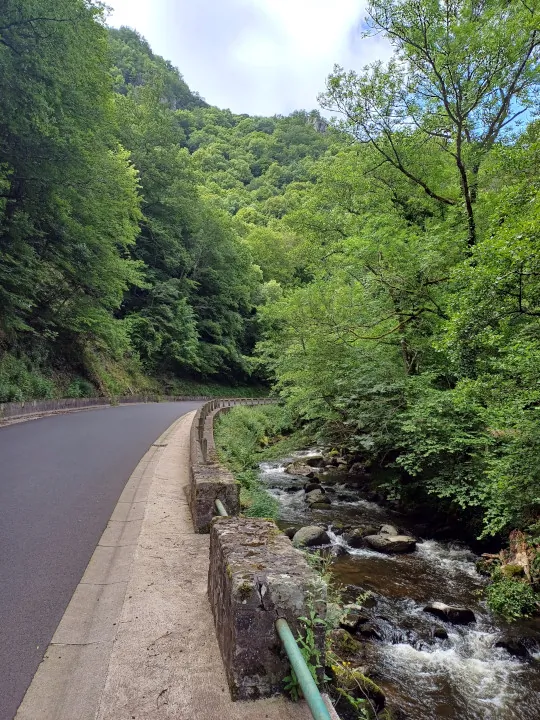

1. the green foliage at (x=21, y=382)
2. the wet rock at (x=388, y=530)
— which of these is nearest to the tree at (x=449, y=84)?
the wet rock at (x=388, y=530)

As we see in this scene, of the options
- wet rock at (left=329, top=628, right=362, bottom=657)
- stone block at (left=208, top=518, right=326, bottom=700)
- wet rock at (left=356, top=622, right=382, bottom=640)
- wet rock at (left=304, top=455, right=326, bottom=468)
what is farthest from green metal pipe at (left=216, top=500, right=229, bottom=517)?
wet rock at (left=304, top=455, right=326, bottom=468)

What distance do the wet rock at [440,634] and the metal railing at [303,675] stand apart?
530 centimetres

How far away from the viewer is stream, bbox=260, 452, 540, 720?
5145mm

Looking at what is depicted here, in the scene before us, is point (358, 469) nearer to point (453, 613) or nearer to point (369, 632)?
point (453, 613)

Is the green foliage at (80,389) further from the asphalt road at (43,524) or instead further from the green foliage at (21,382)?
the asphalt road at (43,524)

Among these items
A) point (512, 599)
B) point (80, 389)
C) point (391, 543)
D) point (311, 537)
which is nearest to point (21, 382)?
point (80, 389)

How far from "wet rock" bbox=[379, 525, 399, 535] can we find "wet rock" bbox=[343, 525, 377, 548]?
17 centimetres

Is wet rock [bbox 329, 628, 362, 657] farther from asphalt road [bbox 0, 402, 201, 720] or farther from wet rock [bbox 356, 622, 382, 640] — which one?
asphalt road [bbox 0, 402, 201, 720]

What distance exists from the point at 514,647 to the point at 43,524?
21.8 ft

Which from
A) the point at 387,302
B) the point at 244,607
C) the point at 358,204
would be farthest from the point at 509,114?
the point at 244,607

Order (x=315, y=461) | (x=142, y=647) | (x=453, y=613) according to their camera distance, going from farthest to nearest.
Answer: (x=315, y=461) < (x=453, y=613) < (x=142, y=647)

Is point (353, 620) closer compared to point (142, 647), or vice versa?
point (142, 647)

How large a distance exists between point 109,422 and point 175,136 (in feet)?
129

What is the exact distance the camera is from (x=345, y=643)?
5.67 meters
